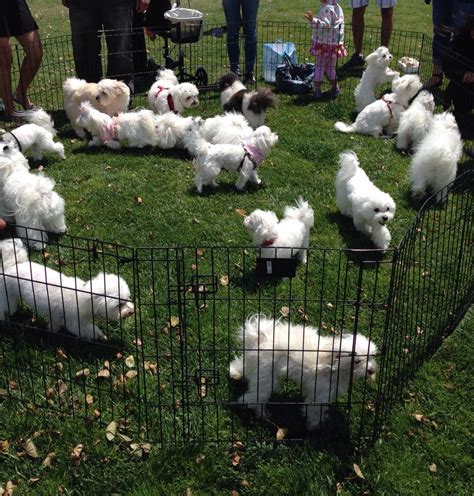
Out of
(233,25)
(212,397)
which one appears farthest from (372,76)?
(212,397)

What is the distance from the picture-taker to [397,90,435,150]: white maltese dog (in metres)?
8.00

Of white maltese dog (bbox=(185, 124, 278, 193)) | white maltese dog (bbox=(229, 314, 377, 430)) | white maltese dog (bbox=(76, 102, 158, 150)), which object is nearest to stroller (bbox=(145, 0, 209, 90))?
white maltese dog (bbox=(76, 102, 158, 150))

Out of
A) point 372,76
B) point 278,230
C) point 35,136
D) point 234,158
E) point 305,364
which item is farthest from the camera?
point 372,76

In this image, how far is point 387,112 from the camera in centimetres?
863

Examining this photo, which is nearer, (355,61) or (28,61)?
(28,61)

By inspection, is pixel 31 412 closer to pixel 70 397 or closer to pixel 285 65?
pixel 70 397

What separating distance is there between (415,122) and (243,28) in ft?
12.3

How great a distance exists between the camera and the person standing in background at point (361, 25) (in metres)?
10.9

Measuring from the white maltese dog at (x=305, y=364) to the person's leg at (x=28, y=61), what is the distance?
6539mm

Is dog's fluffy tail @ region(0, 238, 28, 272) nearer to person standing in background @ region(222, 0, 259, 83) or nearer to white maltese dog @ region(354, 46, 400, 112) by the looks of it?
white maltese dog @ region(354, 46, 400, 112)

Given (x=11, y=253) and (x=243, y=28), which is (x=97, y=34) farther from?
(x=11, y=253)

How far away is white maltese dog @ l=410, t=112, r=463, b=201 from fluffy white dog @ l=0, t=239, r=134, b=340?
3795 millimetres

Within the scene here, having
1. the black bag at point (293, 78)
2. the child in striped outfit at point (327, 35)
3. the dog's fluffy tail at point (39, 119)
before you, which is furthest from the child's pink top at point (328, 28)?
the dog's fluffy tail at point (39, 119)

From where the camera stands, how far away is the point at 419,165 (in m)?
6.90
